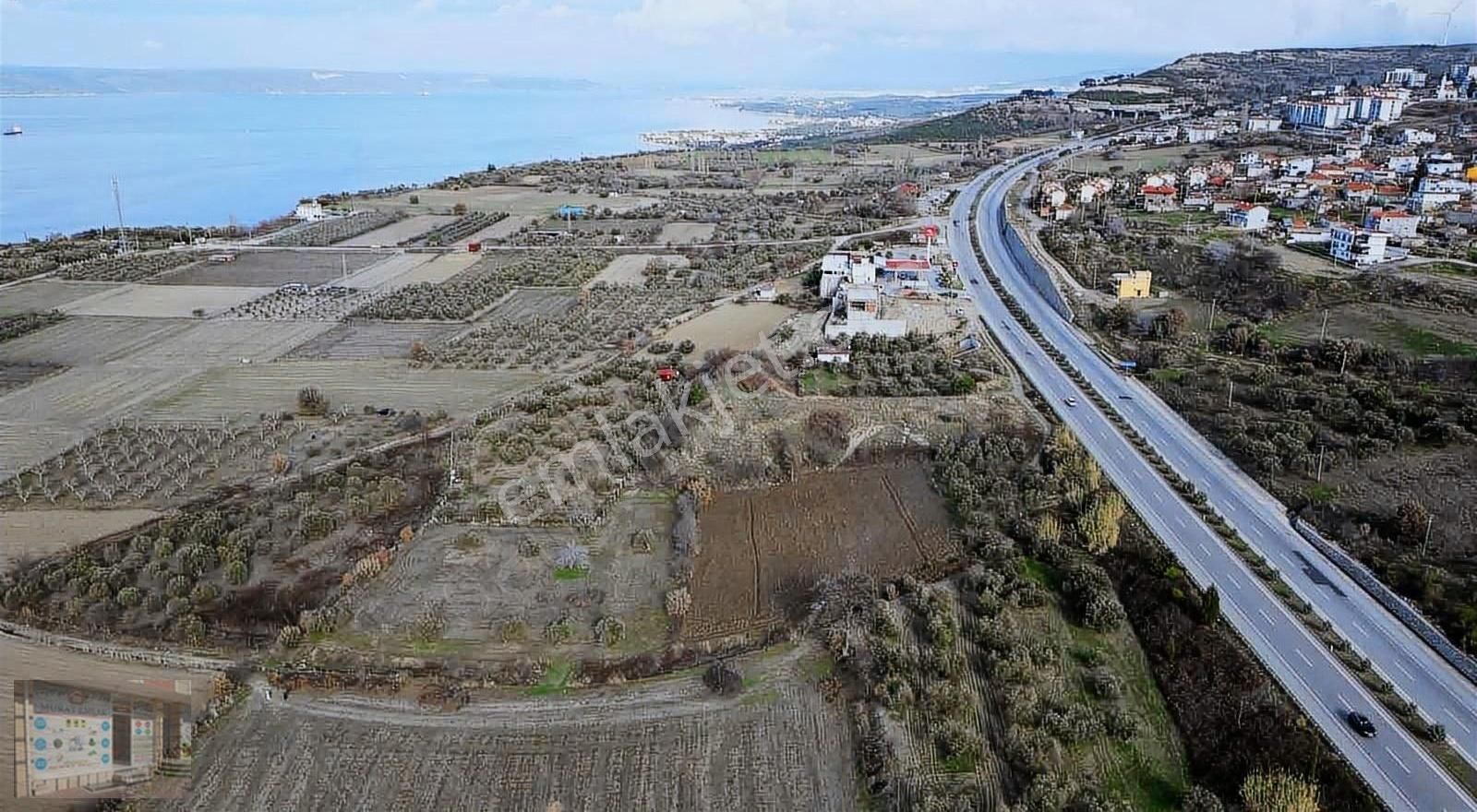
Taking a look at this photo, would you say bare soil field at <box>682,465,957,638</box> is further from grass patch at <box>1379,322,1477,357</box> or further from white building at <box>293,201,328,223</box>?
white building at <box>293,201,328,223</box>

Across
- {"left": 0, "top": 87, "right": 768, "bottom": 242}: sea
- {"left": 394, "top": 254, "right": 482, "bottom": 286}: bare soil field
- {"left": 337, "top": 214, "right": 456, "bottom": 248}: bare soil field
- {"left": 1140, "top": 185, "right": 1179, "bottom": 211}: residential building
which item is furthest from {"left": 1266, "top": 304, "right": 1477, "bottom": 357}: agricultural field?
{"left": 0, "top": 87, "right": 768, "bottom": 242}: sea

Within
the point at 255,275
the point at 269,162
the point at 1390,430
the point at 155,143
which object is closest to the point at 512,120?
the point at 155,143

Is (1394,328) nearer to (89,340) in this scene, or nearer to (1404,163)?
(1404,163)

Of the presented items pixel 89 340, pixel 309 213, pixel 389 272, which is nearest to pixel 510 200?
pixel 309 213

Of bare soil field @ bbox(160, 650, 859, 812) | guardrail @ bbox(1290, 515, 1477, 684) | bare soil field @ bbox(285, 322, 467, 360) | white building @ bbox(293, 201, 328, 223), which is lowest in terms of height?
bare soil field @ bbox(160, 650, 859, 812)

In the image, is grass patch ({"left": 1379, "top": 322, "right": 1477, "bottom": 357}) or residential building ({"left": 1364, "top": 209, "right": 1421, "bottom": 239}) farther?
residential building ({"left": 1364, "top": 209, "right": 1421, "bottom": 239})

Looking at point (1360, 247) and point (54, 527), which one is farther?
point (1360, 247)

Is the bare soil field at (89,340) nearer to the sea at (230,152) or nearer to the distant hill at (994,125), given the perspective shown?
the sea at (230,152)
